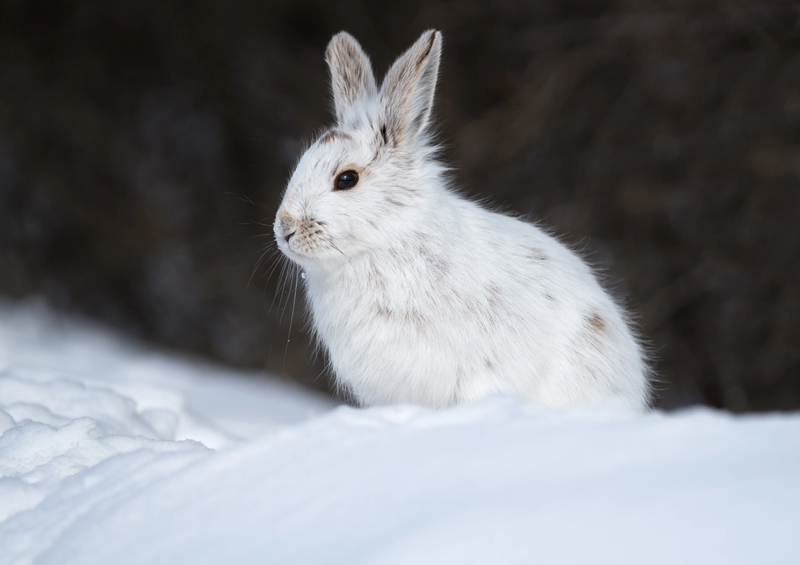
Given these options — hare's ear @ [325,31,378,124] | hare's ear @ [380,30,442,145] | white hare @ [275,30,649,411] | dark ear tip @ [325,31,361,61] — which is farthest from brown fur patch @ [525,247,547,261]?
dark ear tip @ [325,31,361,61]

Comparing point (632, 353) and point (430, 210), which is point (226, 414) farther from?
point (632, 353)

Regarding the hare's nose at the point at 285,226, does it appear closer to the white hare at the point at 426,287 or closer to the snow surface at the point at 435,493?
the white hare at the point at 426,287

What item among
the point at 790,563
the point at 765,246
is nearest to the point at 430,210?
the point at 790,563

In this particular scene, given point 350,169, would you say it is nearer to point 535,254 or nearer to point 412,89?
point 412,89

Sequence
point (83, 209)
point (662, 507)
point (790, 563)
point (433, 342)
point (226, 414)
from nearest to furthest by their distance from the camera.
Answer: point (790, 563)
point (662, 507)
point (433, 342)
point (226, 414)
point (83, 209)

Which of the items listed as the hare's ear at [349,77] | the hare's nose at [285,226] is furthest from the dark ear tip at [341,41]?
the hare's nose at [285,226]

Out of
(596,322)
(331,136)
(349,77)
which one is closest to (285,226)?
(331,136)

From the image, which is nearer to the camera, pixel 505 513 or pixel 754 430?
pixel 505 513

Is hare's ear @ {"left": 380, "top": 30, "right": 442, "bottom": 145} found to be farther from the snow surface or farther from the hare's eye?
the snow surface
